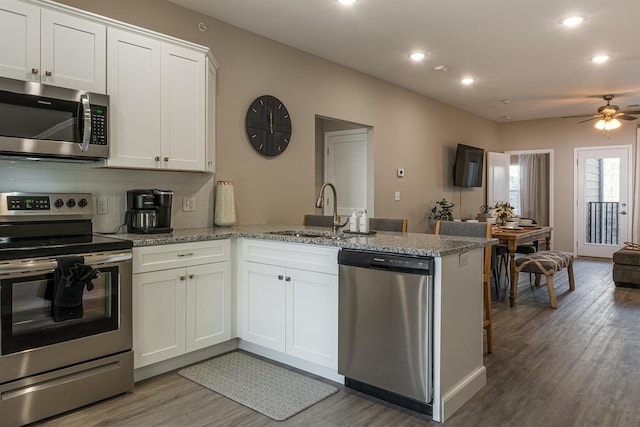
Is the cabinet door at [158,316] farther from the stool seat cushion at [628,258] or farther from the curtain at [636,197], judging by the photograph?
the curtain at [636,197]

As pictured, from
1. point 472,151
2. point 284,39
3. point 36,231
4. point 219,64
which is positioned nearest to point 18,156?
point 36,231

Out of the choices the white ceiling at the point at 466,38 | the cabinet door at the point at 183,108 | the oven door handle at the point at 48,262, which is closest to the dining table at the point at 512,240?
the white ceiling at the point at 466,38

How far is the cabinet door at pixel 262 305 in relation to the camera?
3141 millimetres

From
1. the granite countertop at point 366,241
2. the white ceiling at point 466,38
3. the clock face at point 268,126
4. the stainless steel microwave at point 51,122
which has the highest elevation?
the white ceiling at point 466,38

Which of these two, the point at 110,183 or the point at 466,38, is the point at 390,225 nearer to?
the point at 466,38

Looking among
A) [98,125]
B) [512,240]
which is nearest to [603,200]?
[512,240]

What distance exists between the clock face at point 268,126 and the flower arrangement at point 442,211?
3331mm

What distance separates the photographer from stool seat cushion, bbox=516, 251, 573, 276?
16.0 feet

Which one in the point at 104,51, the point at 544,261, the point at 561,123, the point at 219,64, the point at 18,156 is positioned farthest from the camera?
the point at 561,123

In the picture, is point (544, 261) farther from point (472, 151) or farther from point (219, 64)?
point (219, 64)

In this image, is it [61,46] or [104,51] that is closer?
[61,46]

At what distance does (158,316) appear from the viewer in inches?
114

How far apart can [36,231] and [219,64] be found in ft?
6.72

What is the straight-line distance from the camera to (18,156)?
262 centimetres
